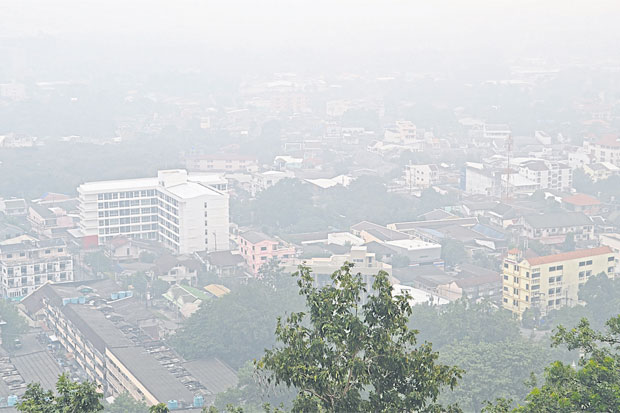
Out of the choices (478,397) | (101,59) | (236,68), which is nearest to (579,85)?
(236,68)

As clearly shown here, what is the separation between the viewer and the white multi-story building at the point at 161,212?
1233 centimetres

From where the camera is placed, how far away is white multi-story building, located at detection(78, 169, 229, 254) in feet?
40.4

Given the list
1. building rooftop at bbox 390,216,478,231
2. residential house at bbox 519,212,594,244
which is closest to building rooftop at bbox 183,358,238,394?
building rooftop at bbox 390,216,478,231

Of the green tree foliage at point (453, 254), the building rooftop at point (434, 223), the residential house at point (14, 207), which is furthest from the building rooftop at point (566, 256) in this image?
the residential house at point (14, 207)

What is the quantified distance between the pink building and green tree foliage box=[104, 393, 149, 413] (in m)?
4.90

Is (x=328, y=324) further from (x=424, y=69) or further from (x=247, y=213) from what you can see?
(x=424, y=69)

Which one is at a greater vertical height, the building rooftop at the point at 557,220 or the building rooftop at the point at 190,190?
the building rooftop at the point at 190,190

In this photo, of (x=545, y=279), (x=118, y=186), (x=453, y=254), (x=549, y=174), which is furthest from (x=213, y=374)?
(x=549, y=174)

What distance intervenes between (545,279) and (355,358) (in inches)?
282

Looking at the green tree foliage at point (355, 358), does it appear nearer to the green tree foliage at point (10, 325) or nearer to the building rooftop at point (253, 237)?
the green tree foliage at point (10, 325)

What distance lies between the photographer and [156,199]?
43.8ft

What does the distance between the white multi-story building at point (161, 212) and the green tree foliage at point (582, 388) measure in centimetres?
933

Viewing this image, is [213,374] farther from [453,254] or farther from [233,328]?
[453,254]

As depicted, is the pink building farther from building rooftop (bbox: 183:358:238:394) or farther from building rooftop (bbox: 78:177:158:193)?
building rooftop (bbox: 183:358:238:394)
